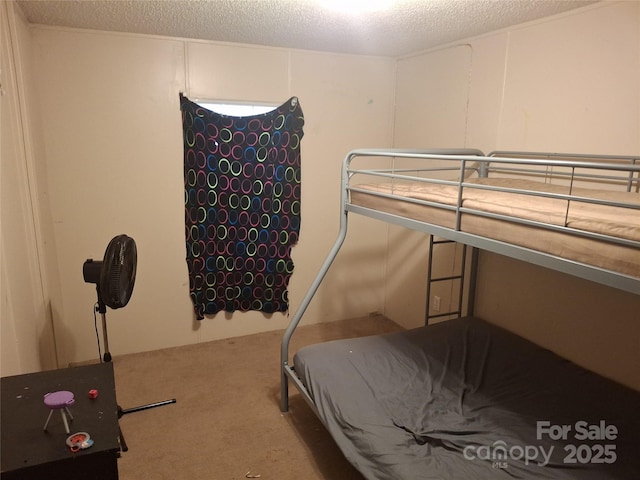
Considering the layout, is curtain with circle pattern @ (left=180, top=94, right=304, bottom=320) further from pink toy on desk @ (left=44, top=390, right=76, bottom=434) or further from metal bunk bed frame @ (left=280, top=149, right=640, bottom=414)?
pink toy on desk @ (left=44, top=390, right=76, bottom=434)

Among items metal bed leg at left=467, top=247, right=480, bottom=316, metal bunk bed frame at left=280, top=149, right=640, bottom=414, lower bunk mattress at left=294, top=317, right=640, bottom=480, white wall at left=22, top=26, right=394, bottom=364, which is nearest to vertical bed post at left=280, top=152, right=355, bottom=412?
metal bunk bed frame at left=280, top=149, right=640, bottom=414

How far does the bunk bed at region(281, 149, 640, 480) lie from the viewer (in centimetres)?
136

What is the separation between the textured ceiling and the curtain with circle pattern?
1.69 feet

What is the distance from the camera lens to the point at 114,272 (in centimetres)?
209

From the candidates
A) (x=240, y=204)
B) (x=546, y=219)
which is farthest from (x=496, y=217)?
(x=240, y=204)

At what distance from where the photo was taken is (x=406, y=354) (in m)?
2.46

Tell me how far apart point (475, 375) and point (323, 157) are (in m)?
1.96

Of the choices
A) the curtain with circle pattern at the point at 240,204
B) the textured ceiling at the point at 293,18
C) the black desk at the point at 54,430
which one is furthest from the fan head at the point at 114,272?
the textured ceiling at the point at 293,18

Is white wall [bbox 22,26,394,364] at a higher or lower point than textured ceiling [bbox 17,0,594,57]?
lower

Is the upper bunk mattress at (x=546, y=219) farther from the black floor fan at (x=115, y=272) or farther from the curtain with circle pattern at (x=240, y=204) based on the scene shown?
the curtain with circle pattern at (x=240, y=204)

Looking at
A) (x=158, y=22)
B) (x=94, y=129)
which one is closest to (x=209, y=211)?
(x=94, y=129)

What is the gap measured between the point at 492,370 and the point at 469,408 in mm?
389

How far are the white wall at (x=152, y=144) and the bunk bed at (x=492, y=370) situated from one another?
3.76 ft

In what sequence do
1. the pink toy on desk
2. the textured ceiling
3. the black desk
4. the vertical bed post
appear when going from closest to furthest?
the black desk < the pink toy on desk < the textured ceiling < the vertical bed post
